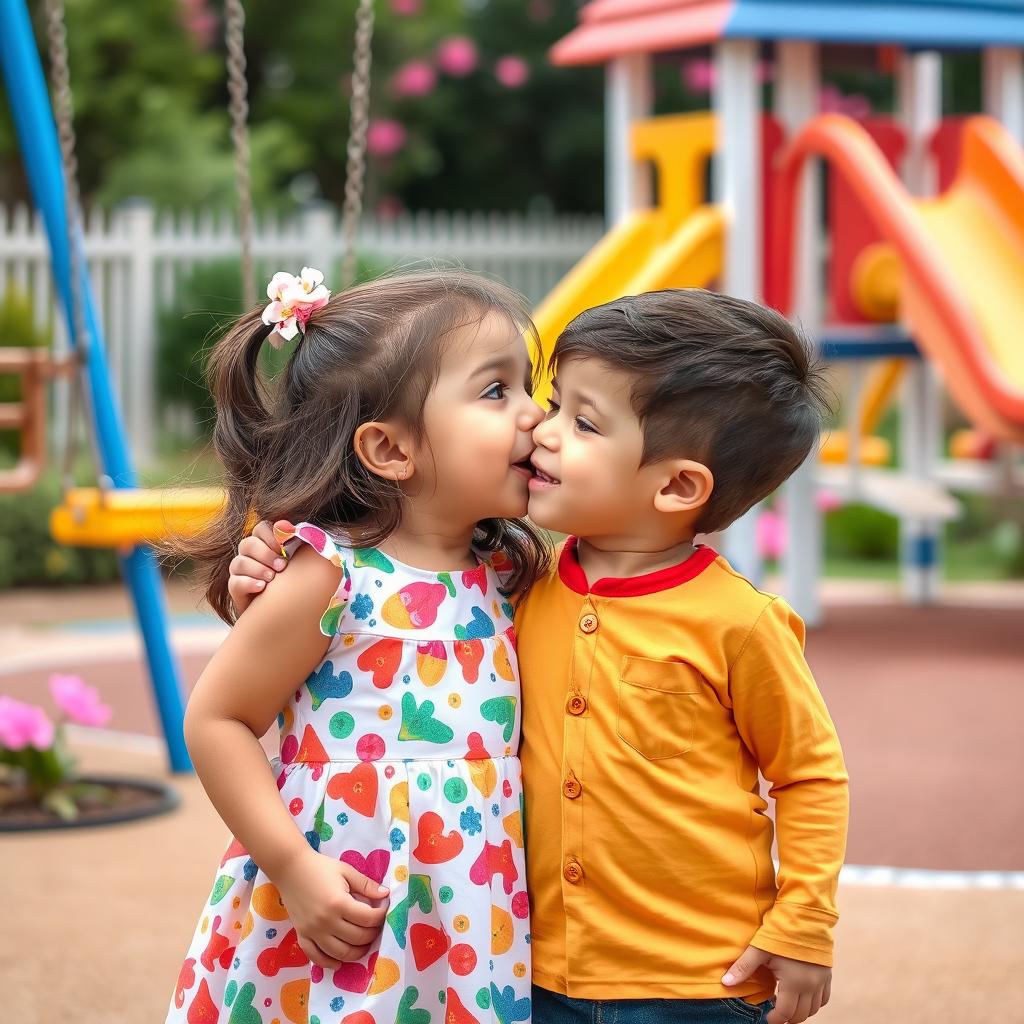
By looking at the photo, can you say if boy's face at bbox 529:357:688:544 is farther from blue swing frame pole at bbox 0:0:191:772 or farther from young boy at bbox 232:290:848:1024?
blue swing frame pole at bbox 0:0:191:772

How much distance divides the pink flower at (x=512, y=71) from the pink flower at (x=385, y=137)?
1.11 m

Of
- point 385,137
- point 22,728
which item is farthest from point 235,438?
point 385,137

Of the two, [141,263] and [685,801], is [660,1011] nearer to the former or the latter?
[685,801]

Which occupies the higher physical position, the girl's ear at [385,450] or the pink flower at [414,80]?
the pink flower at [414,80]

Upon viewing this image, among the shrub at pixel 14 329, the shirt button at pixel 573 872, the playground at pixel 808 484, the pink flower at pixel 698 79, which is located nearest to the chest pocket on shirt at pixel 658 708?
the shirt button at pixel 573 872

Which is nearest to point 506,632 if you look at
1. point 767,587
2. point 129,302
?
point 767,587

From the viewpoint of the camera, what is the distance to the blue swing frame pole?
15.0 ft

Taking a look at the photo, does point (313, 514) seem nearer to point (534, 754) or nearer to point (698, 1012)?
point (534, 754)

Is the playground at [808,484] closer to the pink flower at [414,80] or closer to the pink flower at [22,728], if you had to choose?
the pink flower at [22,728]

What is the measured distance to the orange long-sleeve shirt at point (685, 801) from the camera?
1840mm

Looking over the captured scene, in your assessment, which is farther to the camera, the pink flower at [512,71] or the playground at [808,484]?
the pink flower at [512,71]

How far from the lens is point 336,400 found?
1.94m

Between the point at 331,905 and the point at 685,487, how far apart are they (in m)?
0.59

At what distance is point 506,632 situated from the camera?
1.99m
